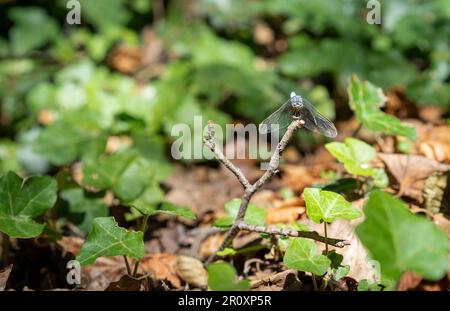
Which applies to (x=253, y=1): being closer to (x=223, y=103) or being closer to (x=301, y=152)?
(x=223, y=103)

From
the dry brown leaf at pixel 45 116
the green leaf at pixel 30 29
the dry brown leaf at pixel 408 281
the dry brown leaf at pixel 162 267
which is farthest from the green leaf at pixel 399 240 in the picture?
the green leaf at pixel 30 29

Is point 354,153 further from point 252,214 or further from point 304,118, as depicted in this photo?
point 252,214

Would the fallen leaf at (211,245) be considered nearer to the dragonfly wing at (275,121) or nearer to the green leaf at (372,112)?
the dragonfly wing at (275,121)

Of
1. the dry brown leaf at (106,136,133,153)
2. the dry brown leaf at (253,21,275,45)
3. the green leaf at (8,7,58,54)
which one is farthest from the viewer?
the dry brown leaf at (253,21,275,45)

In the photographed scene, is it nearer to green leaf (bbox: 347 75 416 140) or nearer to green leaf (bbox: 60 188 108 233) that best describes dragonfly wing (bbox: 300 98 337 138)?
green leaf (bbox: 347 75 416 140)

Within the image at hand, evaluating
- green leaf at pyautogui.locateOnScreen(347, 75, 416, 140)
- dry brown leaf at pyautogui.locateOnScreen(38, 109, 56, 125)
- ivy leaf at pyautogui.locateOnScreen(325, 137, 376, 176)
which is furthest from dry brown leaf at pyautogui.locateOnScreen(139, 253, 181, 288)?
dry brown leaf at pyautogui.locateOnScreen(38, 109, 56, 125)

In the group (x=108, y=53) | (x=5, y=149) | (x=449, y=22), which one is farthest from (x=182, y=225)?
(x=449, y=22)
